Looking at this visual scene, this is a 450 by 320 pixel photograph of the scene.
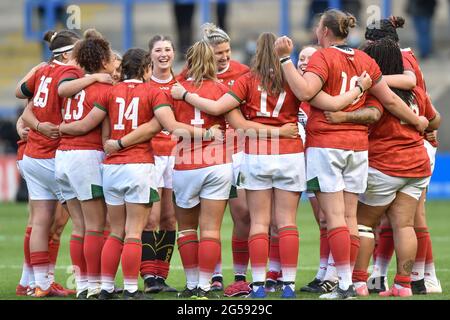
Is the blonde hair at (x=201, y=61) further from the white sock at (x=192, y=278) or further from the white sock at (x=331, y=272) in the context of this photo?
the white sock at (x=331, y=272)

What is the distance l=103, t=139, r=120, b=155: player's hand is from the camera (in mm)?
8734

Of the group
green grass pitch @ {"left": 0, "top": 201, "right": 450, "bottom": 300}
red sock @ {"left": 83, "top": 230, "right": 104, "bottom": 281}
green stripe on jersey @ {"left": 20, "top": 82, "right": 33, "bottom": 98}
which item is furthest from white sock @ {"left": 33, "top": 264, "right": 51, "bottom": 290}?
green stripe on jersey @ {"left": 20, "top": 82, "right": 33, "bottom": 98}

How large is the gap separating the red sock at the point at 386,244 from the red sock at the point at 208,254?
1623mm

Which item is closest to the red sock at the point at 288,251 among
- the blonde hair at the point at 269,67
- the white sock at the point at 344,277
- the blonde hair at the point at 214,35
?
the white sock at the point at 344,277

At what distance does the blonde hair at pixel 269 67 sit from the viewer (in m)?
8.82

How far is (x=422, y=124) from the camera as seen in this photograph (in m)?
9.16

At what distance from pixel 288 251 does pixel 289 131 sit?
0.96 metres

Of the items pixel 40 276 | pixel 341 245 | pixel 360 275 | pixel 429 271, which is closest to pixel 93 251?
pixel 40 276

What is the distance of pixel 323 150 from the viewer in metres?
8.77

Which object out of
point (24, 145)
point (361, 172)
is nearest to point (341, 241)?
point (361, 172)

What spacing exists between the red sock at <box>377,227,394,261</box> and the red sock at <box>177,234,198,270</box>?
1.70 metres

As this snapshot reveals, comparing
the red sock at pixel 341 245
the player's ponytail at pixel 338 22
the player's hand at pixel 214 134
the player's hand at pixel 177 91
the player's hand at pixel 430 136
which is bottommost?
the red sock at pixel 341 245

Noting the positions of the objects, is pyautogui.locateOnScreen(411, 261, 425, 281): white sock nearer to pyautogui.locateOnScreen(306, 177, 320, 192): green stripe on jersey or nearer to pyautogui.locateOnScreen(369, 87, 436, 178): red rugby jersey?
pyautogui.locateOnScreen(369, 87, 436, 178): red rugby jersey

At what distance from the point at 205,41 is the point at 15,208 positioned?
11.0m
